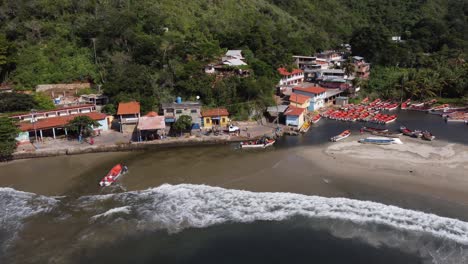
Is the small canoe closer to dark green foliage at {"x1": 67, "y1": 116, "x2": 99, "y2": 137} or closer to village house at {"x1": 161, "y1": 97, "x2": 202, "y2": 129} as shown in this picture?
village house at {"x1": 161, "y1": 97, "x2": 202, "y2": 129}

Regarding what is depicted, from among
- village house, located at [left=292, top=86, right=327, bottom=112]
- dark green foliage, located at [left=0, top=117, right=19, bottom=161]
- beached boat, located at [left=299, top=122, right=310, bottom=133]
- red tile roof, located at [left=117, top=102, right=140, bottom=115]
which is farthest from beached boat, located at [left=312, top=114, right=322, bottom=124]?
dark green foliage, located at [left=0, top=117, right=19, bottom=161]

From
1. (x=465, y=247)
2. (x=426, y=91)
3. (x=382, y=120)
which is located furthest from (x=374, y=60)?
(x=465, y=247)

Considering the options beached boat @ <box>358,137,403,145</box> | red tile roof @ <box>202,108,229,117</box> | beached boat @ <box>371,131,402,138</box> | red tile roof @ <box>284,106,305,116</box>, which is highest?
red tile roof @ <box>202,108,229,117</box>

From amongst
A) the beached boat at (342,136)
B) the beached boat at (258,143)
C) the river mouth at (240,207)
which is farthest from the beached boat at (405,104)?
the beached boat at (258,143)

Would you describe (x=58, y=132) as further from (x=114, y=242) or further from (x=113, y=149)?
→ (x=114, y=242)

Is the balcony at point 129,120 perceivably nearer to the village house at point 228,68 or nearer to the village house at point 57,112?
the village house at point 57,112

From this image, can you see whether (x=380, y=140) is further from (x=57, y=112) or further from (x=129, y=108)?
(x=57, y=112)

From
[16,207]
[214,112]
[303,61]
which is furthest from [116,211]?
Result: [303,61]
